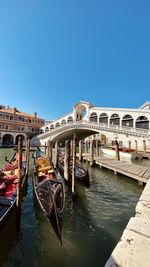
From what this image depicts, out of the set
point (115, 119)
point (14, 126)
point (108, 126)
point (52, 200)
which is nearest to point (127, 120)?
point (115, 119)

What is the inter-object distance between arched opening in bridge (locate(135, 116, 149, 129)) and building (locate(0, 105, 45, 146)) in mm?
20186

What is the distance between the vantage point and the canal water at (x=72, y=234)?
111 inches

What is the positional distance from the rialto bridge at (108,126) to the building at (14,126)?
354 cm

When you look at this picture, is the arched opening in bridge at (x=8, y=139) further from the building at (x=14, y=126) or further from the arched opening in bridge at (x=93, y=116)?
the arched opening in bridge at (x=93, y=116)

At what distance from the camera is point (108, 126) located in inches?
757

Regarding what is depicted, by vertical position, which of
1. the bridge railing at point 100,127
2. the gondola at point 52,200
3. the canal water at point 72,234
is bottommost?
the canal water at point 72,234

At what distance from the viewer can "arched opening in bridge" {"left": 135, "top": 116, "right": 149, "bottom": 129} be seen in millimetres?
23797

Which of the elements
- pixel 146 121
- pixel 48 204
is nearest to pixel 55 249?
pixel 48 204

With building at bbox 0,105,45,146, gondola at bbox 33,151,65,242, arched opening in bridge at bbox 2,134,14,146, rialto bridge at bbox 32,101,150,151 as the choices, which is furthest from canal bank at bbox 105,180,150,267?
arched opening in bridge at bbox 2,134,14,146

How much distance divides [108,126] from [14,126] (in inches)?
792

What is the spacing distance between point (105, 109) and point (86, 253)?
28.1 metres

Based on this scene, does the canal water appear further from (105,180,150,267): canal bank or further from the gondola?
(105,180,150,267): canal bank

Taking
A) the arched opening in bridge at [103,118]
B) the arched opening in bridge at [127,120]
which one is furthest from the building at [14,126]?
the arched opening in bridge at [127,120]

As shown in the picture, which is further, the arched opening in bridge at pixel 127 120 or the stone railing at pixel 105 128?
the arched opening in bridge at pixel 127 120
